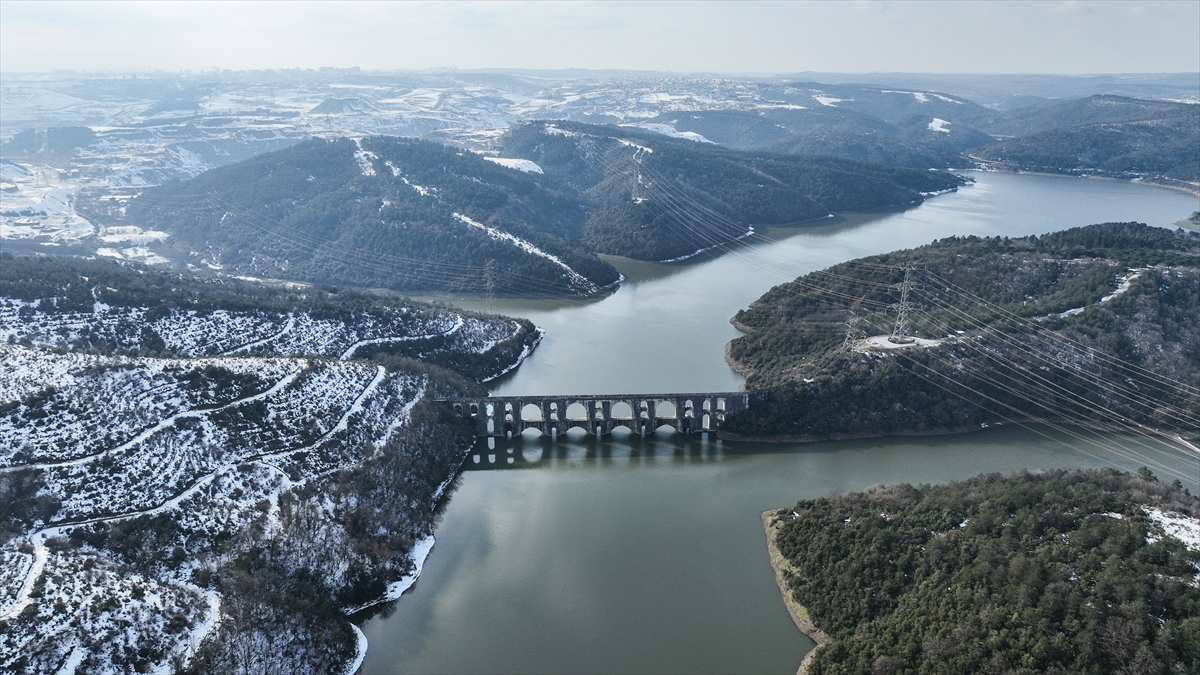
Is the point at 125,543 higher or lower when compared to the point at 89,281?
lower

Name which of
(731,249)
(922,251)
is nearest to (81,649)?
(922,251)

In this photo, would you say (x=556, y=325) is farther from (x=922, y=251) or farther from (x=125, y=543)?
(x=125, y=543)

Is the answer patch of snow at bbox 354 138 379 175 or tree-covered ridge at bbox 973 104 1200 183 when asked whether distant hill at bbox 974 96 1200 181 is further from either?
A: patch of snow at bbox 354 138 379 175

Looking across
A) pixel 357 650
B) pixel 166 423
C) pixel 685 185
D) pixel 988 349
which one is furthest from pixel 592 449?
pixel 685 185

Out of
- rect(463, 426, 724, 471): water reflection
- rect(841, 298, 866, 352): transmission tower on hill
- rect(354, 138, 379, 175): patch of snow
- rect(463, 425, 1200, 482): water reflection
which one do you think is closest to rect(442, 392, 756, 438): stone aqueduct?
rect(463, 426, 724, 471): water reflection

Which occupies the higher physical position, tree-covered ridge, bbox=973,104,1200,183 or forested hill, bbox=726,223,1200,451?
tree-covered ridge, bbox=973,104,1200,183

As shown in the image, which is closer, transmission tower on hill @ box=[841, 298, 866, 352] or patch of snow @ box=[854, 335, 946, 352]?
patch of snow @ box=[854, 335, 946, 352]

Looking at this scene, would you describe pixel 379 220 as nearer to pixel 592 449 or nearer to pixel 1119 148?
pixel 592 449

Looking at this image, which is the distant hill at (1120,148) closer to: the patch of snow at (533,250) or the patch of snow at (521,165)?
the patch of snow at (521,165)
